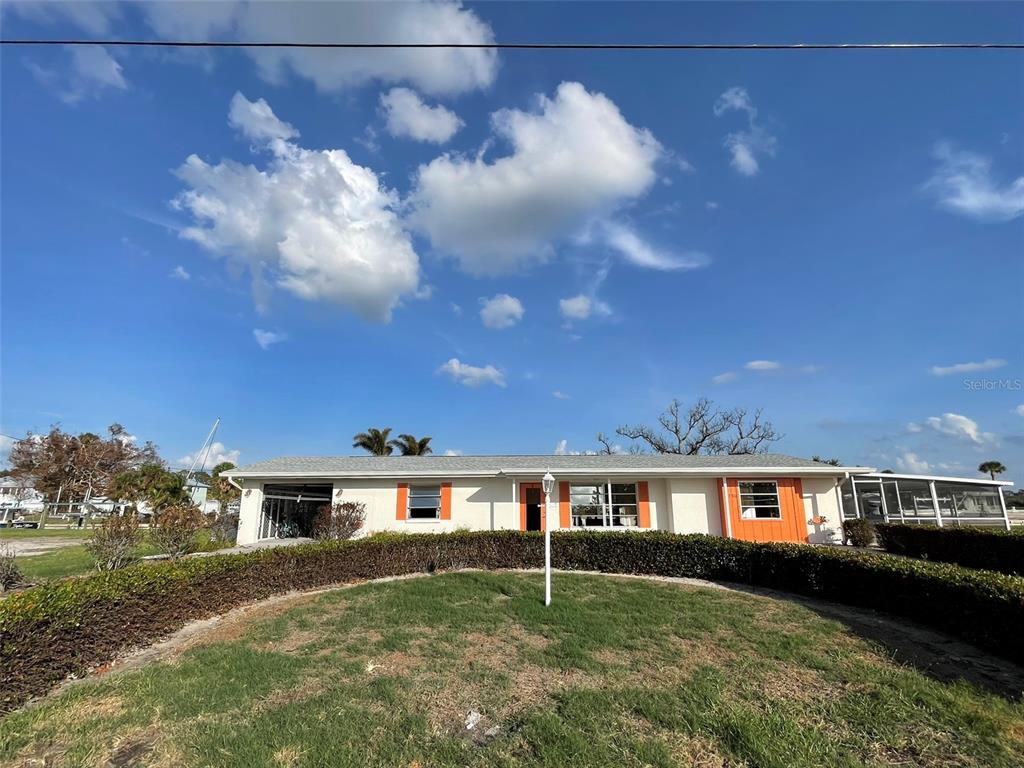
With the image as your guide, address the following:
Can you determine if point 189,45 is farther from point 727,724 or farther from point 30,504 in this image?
point 30,504

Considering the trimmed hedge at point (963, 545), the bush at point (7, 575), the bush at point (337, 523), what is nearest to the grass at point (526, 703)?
the bush at point (7, 575)

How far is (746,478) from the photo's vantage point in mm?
15820

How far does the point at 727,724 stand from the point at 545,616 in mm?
3696

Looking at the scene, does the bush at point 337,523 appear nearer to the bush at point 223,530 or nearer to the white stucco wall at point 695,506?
the bush at point 223,530

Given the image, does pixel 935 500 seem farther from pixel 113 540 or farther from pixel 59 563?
pixel 59 563

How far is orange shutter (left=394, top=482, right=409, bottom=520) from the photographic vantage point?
53.4 ft

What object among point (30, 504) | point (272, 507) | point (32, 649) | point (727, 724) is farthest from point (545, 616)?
point (30, 504)

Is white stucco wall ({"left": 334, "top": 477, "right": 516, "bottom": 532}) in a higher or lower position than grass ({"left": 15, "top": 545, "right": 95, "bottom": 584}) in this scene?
higher

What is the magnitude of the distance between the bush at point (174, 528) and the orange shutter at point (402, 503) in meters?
5.67

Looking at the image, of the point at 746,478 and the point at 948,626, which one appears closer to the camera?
the point at 948,626

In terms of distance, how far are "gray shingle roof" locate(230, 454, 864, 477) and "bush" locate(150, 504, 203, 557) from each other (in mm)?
3958

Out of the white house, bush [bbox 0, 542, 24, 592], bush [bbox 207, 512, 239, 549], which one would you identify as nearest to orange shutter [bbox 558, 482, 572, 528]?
the white house

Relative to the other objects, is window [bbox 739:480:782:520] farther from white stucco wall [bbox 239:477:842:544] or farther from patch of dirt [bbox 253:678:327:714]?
patch of dirt [bbox 253:678:327:714]

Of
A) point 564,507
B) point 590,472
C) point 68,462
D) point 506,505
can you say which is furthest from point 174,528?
point 68,462
